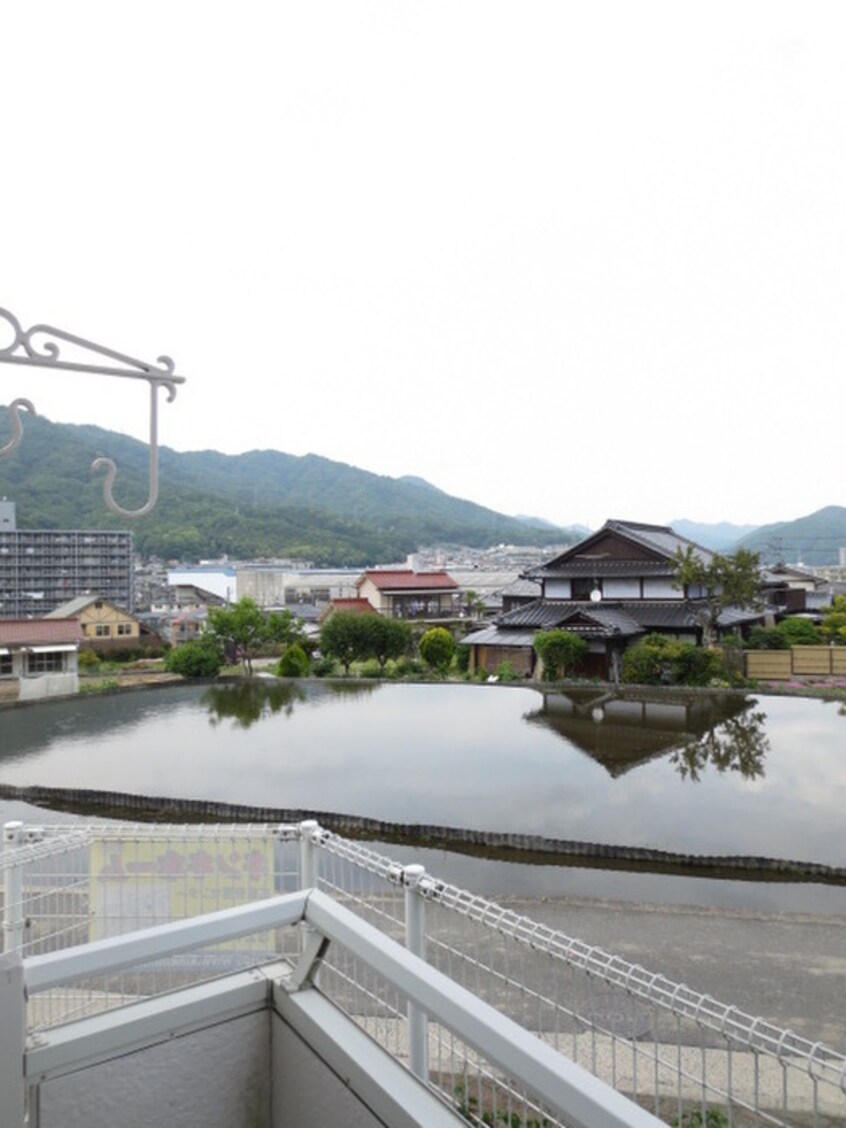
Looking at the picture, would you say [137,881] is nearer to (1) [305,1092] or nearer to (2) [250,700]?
(1) [305,1092]

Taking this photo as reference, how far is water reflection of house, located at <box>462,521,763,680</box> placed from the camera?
2042 centimetres

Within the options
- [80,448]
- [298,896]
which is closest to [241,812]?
[298,896]

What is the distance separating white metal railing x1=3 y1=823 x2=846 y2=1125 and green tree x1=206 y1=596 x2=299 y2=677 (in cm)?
1756

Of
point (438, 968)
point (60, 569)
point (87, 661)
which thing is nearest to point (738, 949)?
point (438, 968)

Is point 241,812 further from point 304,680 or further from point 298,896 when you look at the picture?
point 304,680

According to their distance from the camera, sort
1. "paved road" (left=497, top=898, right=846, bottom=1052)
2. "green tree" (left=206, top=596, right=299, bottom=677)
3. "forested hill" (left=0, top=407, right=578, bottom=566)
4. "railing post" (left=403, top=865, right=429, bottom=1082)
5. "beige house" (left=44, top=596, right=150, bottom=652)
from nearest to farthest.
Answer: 1. "railing post" (left=403, top=865, right=429, bottom=1082)
2. "paved road" (left=497, top=898, right=846, bottom=1052)
3. "green tree" (left=206, top=596, right=299, bottom=677)
4. "beige house" (left=44, top=596, right=150, bottom=652)
5. "forested hill" (left=0, top=407, right=578, bottom=566)

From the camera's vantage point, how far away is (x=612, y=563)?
906 inches

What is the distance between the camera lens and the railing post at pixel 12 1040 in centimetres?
121

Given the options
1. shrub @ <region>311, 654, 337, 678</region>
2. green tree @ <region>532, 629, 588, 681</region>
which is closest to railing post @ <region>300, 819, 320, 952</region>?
green tree @ <region>532, 629, 588, 681</region>

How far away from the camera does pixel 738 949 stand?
18.3 feet

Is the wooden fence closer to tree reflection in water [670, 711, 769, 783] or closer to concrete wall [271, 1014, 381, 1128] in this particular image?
tree reflection in water [670, 711, 769, 783]

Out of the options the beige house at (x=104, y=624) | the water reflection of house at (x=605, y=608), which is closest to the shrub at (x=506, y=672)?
the water reflection of house at (x=605, y=608)

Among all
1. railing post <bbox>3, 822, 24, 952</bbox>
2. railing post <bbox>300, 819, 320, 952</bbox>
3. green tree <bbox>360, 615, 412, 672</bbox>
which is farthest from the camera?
green tree <bbox>360, 615, 412, 672</bbox>

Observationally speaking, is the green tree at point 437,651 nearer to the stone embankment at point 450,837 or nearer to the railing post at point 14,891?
the stone embankment at point 450,837
